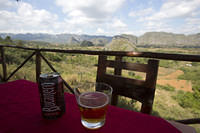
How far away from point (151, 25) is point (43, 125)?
1960 inches

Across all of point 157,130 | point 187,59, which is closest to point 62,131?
point 157,130

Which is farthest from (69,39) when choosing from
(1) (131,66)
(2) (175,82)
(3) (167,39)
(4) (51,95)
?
(4) (51,95)

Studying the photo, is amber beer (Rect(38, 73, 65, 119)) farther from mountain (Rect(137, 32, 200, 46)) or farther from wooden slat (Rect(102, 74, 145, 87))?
mountain (Rect(137, 32, 200, 46))

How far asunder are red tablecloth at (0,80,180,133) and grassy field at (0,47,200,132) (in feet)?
1.50

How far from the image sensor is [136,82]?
898 mm

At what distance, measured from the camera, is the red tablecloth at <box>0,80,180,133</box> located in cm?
43

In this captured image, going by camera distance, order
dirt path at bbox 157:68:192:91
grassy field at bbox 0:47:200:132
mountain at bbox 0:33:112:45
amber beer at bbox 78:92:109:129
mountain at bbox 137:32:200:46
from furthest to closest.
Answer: mountain at bbox 0:33:112:45, mountain at bbox 137:32:200:46, dirt path at bbox 157:68:192:91, grassy field at bbox 0:47:200:132, amber beer at bbox 78:92:109:129

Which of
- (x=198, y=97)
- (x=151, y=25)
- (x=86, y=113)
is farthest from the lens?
(x=151, y=25)

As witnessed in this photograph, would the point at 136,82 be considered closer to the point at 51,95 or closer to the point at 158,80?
the point at 51,95

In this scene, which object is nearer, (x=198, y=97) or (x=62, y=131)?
(x=62, y=131)

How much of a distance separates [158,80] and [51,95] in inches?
861

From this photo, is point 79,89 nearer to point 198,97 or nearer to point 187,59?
point 187,59

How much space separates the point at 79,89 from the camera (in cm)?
51

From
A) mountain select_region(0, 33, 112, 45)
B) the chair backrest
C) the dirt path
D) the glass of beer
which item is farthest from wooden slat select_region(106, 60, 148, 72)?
mountain select_region(0, 33, 112, 45)
